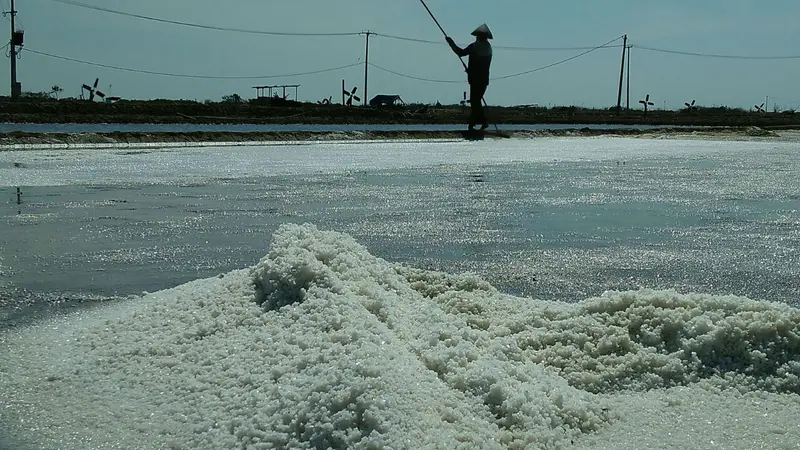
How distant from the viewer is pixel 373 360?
2.42 m

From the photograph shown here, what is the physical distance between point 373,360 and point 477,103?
17.9 m

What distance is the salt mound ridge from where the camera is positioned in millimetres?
2236

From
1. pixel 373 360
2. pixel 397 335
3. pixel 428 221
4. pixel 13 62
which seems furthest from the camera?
pixel 13 62

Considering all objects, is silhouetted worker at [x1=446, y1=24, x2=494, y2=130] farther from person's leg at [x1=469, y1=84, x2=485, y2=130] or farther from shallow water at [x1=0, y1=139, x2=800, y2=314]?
shallow water at [x1=0, y1=139, x2=800, y2=314]

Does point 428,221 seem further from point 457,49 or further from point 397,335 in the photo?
point 457,49

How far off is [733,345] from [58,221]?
198 inches

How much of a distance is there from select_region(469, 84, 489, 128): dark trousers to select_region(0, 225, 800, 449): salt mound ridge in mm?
14483

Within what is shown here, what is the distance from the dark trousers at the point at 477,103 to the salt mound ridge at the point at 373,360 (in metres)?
14.5

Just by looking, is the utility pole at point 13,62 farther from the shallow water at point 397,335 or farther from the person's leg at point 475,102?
the shallow water at point 397,335

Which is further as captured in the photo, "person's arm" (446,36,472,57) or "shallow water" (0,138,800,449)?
"person's arm" (446,36,472,57)

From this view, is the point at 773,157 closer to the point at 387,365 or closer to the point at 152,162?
the point at 152,162

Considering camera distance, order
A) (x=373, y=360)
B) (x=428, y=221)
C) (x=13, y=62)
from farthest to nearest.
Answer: (x=13, y=62) → (x=428, y=221) → (x=373, y=360)

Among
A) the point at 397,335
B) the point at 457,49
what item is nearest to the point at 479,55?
the point at 457,49

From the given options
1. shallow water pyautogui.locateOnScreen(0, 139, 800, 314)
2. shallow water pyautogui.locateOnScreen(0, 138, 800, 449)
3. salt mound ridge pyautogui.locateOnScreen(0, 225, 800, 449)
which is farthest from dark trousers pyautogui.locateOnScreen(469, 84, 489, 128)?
salt mound ridge pyautogui.locateOnScreen(0, 225, 800, 449)
